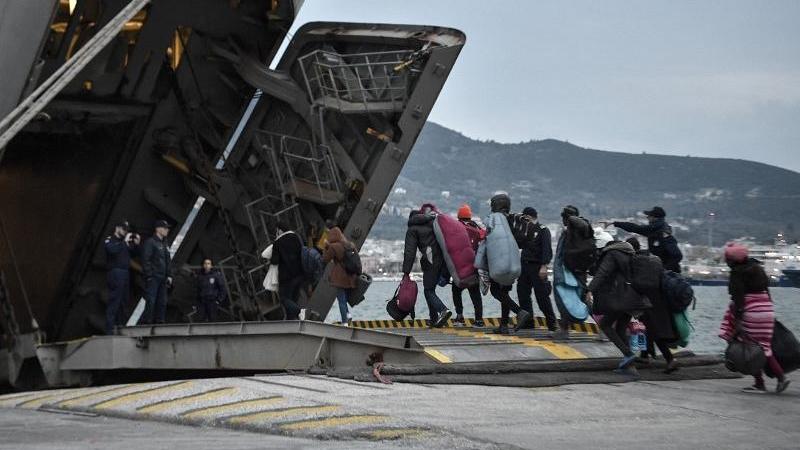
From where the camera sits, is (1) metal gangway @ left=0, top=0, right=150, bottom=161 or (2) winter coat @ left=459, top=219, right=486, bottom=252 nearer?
(1) metal gangway @ left=0, top=0, right=150, bottom=161

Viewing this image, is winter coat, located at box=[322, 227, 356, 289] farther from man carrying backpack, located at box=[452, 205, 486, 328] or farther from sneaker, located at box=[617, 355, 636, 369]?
sneaker, located at box=[617, 355, 636, 369]

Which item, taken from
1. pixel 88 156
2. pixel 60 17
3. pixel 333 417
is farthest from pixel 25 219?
pixel 333 417

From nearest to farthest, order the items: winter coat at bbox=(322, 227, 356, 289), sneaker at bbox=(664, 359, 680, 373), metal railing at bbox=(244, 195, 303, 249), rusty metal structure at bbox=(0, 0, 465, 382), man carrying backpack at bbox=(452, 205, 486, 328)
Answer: sneaker at bbox=(664, 359, 680, 373)
winter coat at bbox=(322, 227, 356, 289)
man carrying backpack at bbox=(452, 205, 486, 328)
rusty metal structure at bbox=(0, 0, 465, 382)
metal railing at bbox=(244, 195, 303, 249)

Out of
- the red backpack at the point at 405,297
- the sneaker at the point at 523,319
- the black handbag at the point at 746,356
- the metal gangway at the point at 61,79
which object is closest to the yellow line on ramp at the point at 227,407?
the metal gangway at the point at 61,79

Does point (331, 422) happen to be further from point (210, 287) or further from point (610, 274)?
point (210, 287)

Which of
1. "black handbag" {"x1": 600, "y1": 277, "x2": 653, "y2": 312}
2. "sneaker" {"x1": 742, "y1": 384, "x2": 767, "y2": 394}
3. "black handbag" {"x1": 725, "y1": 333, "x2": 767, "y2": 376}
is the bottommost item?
"sneaker" {"x1": 742, "y1": 384, "x2": 767, "y2": 394}

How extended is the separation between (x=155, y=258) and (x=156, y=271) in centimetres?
19

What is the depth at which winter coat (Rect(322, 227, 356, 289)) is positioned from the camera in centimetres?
1491

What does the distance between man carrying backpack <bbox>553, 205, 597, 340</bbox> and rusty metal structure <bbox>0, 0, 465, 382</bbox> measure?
3457mm

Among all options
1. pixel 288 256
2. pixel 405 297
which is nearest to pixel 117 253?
pixel 288 256

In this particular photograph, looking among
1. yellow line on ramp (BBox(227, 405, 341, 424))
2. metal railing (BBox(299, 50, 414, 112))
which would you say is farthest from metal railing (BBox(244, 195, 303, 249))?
yellow line on ramp (BBox(227, 405, 341, 424))

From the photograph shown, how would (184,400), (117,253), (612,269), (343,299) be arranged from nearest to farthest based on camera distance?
(184,400), (612,269), (343,299), (117,253)

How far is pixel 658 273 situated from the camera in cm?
1201

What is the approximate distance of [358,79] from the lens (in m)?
16.5
